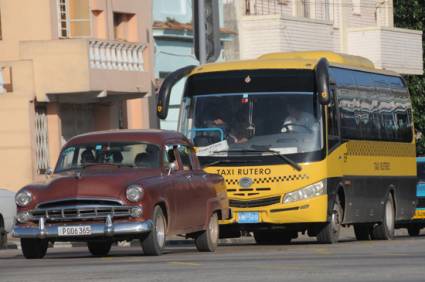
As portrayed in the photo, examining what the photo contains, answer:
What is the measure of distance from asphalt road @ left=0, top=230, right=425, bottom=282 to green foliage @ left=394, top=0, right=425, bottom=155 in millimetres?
35054

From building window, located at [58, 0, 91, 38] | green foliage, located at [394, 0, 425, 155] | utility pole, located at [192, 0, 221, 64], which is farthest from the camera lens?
green foliage, located at [394, 0, 425, 155]

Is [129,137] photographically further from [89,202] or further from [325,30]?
[325,30]

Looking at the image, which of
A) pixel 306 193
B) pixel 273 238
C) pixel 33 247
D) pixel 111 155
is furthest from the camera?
pixel 273 238

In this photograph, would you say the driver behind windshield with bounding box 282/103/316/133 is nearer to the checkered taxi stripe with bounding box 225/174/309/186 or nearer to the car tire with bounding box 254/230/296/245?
the checkered taxi stripe with bounding box 225/174/309/186

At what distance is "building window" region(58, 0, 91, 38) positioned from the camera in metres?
38.3

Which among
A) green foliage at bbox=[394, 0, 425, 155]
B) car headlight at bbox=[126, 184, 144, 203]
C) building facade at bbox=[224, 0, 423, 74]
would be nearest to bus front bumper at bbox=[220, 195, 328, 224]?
car headlight at bbox=[126, 184, 144, 203]

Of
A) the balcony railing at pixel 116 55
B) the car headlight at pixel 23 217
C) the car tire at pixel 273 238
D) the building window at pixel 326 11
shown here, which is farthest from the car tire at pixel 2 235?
the building window at pixel 326 11

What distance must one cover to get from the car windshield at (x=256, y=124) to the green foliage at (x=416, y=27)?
103 feet

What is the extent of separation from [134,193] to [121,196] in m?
0.17

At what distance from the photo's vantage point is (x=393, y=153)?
30000 millimetres

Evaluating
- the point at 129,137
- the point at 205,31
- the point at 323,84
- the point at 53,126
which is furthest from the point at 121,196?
the point at 53,126

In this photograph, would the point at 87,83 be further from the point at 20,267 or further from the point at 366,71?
the point at 20,267

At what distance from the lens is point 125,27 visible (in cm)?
4175

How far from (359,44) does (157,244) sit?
3108 cm
